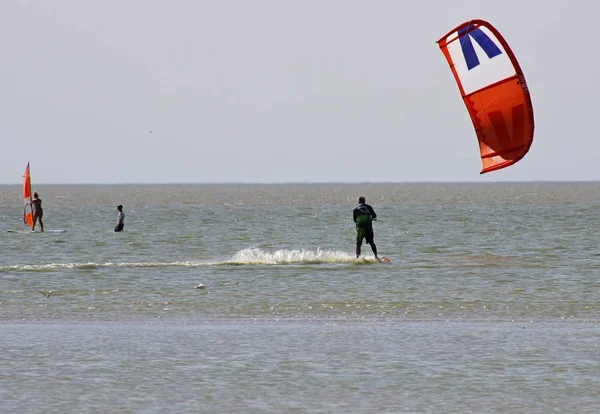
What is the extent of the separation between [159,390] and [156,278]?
1359 cm

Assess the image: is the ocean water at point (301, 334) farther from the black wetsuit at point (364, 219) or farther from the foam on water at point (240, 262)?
the black wetsuit at point (364, 219)

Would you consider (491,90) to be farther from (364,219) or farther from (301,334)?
(301,334)

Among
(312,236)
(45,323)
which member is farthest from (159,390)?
(312,236)

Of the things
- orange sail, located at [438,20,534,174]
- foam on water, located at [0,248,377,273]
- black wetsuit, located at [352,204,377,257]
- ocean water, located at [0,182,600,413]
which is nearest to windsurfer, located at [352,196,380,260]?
black wetsuit, located at [352,204,377,257]

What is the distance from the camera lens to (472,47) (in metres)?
23.4

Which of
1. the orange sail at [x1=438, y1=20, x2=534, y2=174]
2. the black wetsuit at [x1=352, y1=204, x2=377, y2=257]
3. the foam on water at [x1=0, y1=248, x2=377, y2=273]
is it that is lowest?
the foam on water at [x1=0, y1=248, x2=377, y2=273]

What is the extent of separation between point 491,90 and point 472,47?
97cm

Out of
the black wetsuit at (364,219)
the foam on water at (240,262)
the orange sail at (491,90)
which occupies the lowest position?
the foam on water at (240,262)

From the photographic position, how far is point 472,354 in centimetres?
1281

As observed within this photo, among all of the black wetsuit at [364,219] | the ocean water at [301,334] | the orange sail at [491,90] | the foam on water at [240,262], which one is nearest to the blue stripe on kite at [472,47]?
the orange sail at [491,90]

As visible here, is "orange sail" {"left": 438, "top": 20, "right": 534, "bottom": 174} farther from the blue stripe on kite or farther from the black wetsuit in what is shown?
the black wetsuit

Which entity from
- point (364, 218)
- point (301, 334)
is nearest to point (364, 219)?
point (364, 218)

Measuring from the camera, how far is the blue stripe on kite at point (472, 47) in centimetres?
2309

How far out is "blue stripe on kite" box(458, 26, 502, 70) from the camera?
75.8ft
